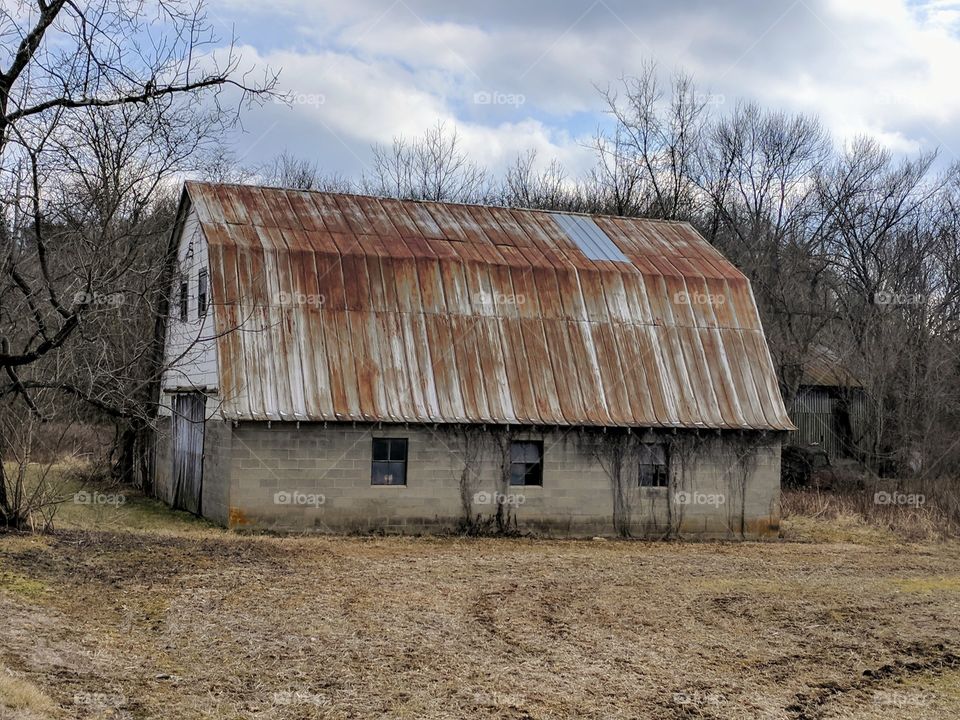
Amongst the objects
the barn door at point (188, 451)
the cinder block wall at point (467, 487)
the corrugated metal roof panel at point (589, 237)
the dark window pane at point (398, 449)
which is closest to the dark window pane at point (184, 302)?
the barn door at point (188, 451)

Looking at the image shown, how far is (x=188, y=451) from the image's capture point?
79.2 feet

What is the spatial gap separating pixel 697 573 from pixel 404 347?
798 cm

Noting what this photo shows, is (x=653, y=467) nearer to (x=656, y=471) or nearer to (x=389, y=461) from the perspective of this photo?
(x=656, y=471)

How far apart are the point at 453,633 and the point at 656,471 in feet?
39.4

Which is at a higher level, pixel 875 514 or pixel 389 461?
pixel 389 461

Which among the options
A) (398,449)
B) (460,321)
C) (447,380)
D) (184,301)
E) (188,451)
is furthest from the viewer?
(184,301)

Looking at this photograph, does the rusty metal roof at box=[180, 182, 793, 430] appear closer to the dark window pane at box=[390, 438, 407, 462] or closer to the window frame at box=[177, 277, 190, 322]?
the dark window pane at box=[390, 438, 407, 462]

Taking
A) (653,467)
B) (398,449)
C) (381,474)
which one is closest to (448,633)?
(381,474)

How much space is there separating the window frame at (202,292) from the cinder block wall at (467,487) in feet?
11.1

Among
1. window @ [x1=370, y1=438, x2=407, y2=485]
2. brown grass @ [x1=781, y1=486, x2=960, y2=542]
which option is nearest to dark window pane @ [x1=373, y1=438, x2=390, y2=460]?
window @ [x1=370, y1=438, x2=407, y2=485]

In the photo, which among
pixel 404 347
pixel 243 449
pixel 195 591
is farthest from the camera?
pixel 404 347

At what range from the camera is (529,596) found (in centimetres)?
1523

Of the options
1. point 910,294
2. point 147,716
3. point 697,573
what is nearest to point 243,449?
point 697,573

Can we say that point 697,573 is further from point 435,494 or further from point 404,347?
point 404,347
